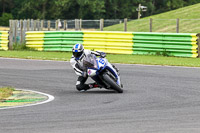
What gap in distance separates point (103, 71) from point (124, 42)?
38.9ft

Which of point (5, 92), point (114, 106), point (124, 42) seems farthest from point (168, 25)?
point (114, 106)

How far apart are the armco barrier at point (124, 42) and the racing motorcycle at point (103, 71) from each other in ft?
33.7

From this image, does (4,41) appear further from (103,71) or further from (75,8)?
(75,8)

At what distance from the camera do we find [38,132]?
7102 mm

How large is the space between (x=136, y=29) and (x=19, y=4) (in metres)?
62.4

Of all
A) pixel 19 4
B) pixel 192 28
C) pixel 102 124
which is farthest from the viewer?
pixel 19 4

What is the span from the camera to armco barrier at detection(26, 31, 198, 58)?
2153cm

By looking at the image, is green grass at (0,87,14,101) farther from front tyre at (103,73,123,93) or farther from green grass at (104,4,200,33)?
green grass at (104,4,200,33)

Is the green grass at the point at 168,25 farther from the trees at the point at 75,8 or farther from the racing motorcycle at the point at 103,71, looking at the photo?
the trees at the point at 75,8

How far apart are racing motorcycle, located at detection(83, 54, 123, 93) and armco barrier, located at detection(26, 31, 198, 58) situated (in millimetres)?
10260

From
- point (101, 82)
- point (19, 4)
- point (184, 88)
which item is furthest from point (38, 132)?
point (19, 4)

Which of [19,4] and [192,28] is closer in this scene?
[192,28]

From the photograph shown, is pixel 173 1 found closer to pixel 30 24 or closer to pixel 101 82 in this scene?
pixel 30 24

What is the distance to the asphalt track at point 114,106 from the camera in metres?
7.41
